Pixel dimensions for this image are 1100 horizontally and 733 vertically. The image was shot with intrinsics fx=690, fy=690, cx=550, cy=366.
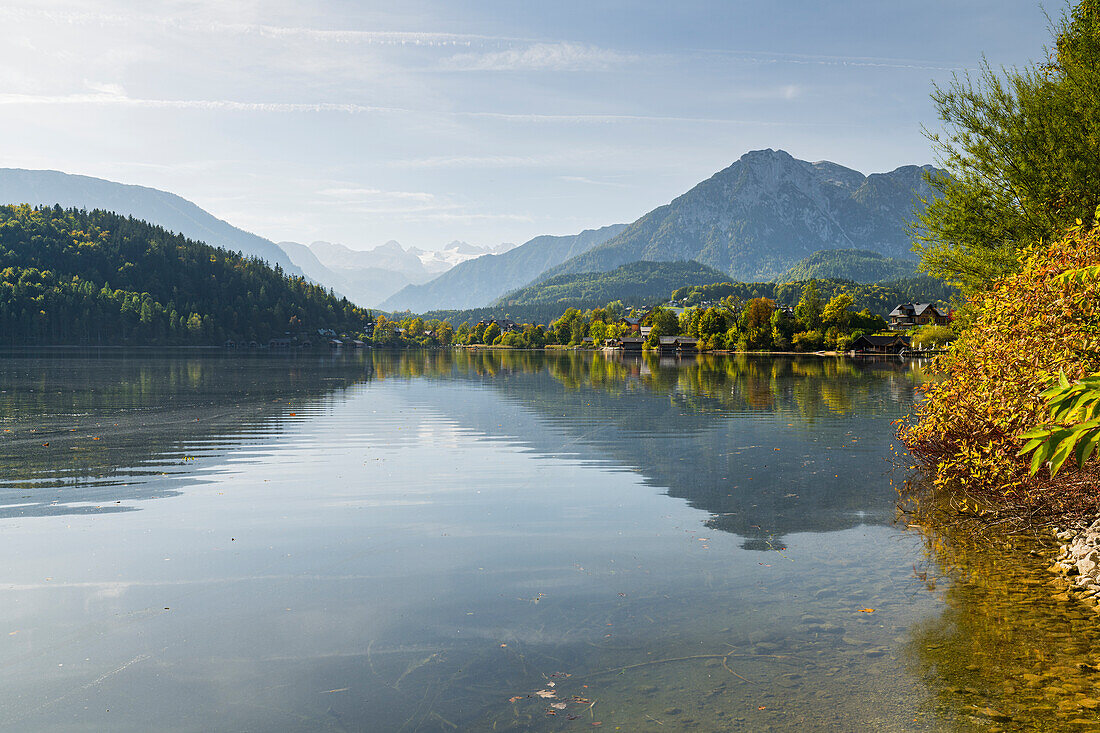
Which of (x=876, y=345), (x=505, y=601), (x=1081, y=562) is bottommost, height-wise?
(x=505, y=601)

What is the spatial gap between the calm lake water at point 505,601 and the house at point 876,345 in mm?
153007

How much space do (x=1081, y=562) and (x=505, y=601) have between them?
10483 millimetres

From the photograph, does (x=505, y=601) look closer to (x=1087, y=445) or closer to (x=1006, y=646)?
(x=1006, y=646)

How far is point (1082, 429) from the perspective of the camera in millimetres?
4352

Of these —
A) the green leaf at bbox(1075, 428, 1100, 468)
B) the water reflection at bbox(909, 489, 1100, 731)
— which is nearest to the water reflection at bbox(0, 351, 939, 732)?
the water reflection at bbox(909, 489, 1100, 731)

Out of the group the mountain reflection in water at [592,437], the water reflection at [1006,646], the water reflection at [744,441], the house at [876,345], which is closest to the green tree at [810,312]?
the house at [876,345]

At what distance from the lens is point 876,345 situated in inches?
6540

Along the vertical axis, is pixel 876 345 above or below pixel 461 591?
above

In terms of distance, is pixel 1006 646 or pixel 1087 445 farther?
pixel 1006 646

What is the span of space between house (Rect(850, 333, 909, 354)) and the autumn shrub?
158456 millimetres

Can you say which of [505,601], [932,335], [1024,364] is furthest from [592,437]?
[932,335]

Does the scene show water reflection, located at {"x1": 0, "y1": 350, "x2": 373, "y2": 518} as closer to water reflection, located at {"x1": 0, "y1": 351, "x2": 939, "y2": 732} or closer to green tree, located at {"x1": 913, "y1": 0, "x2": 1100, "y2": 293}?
water reflection, located at {"x1": 0, "y1": 351, "x2": 939, "y2": 732}

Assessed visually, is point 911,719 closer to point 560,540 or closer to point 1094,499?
point 560,540

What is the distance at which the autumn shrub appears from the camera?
47.9 ft
